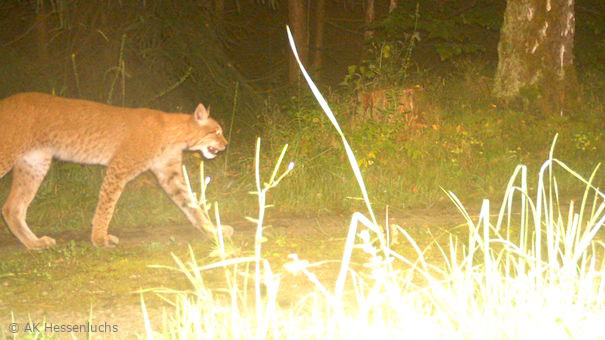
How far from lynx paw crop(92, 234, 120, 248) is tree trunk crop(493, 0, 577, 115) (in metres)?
6.82

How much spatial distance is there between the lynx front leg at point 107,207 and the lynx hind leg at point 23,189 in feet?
1.89

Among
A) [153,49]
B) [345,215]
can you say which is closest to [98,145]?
[345,215]

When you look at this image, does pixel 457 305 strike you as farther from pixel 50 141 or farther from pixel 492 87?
pixel 492 87

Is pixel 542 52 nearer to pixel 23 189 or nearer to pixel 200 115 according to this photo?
pixel 200 115

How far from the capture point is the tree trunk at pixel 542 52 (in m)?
10.7

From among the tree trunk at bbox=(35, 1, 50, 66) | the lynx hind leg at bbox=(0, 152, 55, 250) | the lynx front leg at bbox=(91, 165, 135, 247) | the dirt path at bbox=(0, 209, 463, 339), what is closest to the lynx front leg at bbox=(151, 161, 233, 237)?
the dirt path at bbox=(0, 209, 463, 339)

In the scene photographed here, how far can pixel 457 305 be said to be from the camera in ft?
9.96

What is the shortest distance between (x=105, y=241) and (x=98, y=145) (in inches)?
45.2

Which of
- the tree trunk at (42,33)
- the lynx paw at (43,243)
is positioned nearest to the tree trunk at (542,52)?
the tree trunk at (42,33)

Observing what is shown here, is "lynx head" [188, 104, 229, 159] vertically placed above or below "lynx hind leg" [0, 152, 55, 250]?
above

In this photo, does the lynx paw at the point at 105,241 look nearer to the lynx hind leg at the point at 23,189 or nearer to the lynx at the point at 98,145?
the lynx at the point at 98,145

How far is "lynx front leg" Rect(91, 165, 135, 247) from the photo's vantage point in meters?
6.19

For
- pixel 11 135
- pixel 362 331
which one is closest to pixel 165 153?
pixel 11 135
